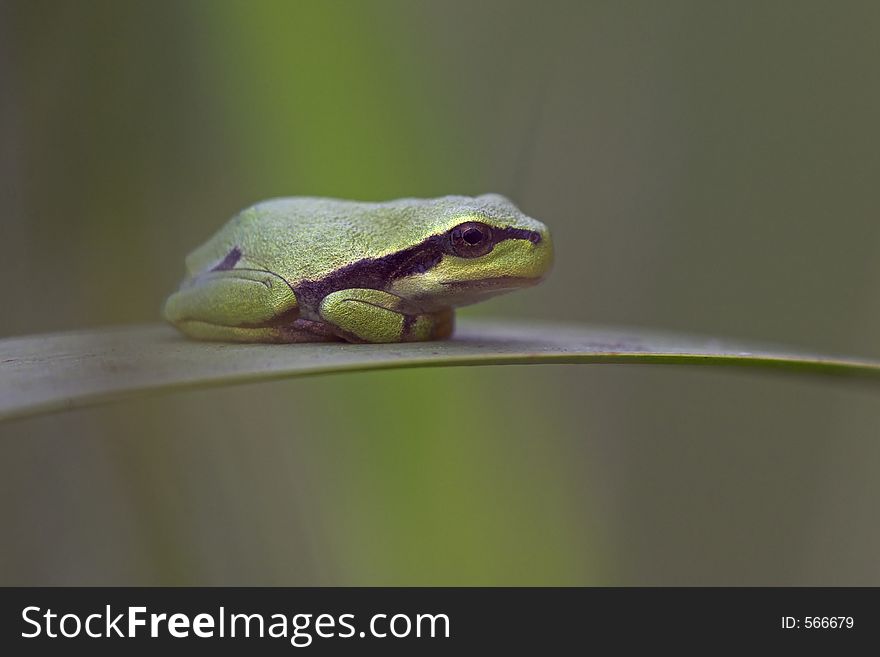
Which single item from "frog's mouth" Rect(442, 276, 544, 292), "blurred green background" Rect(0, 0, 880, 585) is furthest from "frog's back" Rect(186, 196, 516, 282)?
"blurred green background" Rect(0, 0, 880, 585)

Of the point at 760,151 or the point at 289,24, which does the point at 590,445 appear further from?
the point at 289,24

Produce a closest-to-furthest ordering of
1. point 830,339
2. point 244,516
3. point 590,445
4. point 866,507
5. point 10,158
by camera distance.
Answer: point 244,516 < point 10,158 < point 866,507 < point 590,445 < point 830,339

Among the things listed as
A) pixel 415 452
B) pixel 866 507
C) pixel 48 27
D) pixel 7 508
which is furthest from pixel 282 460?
pixel 866 507

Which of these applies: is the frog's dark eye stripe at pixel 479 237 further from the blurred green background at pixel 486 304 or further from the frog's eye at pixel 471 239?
the blurred green background at pixel 486 304

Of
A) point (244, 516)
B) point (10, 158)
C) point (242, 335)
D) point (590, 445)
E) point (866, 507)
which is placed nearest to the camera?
point (242, 335)

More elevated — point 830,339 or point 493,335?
point 493,335

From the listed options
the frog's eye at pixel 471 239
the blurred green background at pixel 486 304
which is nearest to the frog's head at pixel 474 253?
the frog's eye at pixel 471 239
